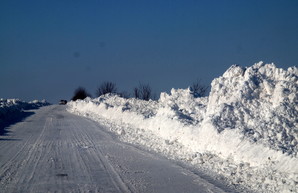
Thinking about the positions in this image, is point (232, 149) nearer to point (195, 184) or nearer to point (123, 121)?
point (195, 184)

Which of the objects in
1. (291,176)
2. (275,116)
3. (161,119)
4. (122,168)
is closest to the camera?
(291,176)

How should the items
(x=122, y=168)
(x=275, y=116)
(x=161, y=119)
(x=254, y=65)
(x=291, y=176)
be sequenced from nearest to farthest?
(x=291, y=176) → (x=122, y=168) → (x=275, y=116) → (x=254, y=65) → (x=161, y=119)

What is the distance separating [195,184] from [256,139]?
10.3ft

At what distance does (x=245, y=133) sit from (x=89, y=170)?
5193 mm

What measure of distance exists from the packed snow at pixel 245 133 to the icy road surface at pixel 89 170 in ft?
3.45

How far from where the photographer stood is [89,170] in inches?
392

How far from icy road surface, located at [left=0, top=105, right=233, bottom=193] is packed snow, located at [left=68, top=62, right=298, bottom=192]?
1053 mm

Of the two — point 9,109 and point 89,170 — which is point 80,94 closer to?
point 9,109

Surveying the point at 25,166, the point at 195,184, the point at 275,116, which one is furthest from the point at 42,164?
the point at 275,116

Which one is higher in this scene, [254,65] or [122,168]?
[254,65]

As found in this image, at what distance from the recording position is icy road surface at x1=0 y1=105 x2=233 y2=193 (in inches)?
324

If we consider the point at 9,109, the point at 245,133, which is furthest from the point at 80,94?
the point at 245,133

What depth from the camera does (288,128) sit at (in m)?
10.7

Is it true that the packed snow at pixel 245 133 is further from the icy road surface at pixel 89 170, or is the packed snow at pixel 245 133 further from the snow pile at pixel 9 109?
the snow pile at pixel 9 109
